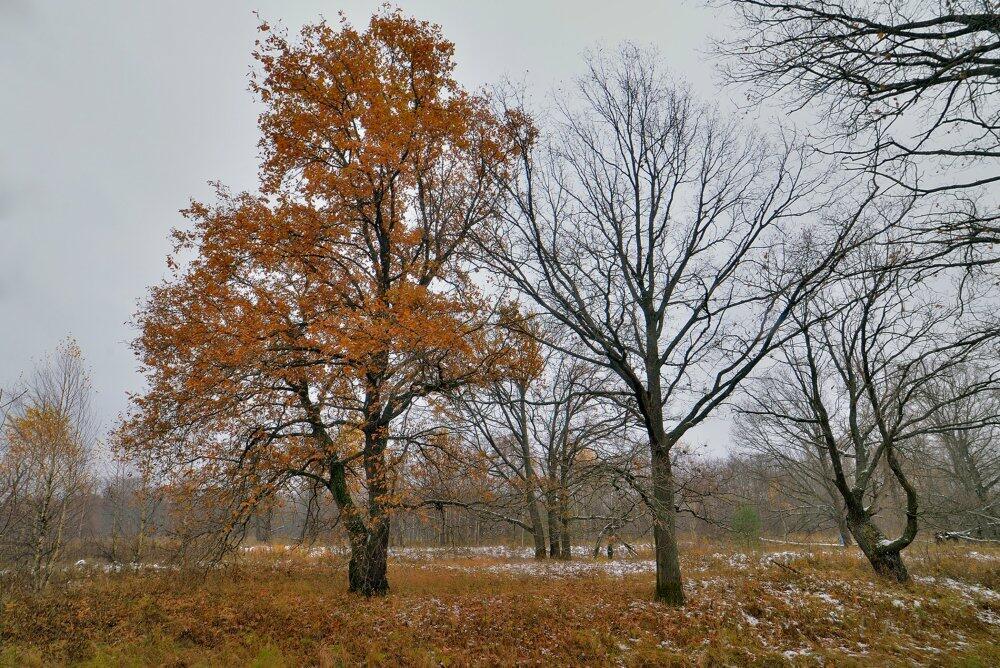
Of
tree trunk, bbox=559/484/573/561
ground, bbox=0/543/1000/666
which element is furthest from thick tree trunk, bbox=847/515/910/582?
tree trunk, bbox=559/484/573/561

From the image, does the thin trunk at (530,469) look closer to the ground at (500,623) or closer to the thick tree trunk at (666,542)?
Answer: the ground at (500,623)

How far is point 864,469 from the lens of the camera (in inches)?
497

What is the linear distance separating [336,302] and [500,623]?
6763mm

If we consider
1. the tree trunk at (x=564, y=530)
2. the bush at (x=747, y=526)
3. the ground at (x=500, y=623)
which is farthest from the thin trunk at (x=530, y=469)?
the bush at (x=747, y=526)

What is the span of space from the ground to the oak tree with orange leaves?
5.45ft

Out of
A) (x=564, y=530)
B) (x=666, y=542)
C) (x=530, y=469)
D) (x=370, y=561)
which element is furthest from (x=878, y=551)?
(x=370, y=561)

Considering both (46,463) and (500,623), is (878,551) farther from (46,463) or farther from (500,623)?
(46,463)

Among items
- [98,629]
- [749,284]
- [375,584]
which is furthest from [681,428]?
[98,629]

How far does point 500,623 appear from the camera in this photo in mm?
7637

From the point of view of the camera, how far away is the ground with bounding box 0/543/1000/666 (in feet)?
20.4

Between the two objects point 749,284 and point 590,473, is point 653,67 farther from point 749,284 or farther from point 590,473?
point 590,473

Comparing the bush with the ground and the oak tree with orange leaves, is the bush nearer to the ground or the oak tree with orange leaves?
the ground

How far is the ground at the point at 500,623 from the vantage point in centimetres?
623

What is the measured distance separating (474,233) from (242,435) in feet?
22.0
